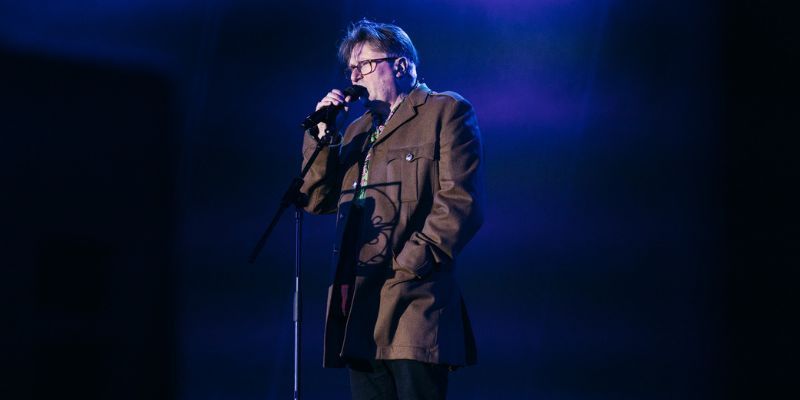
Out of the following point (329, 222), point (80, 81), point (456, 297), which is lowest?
point (456, 297)

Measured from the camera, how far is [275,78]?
344 centimetres

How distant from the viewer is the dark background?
3.04 m

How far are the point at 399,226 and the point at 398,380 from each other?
0.39 m

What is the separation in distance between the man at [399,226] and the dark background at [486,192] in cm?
110

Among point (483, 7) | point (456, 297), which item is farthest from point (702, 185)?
point (456, 297)

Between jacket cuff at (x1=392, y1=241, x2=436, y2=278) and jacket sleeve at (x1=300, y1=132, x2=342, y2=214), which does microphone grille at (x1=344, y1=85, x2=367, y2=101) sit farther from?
jacket cuff at (x1=392, y1=241, x2=436, y2=278)

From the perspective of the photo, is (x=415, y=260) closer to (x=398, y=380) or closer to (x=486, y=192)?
(x=398, y=380)

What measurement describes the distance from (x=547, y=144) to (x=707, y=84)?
651mm

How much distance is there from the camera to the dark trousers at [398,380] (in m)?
1.98

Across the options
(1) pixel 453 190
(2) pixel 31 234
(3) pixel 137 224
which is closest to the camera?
(1) pixel 453 190

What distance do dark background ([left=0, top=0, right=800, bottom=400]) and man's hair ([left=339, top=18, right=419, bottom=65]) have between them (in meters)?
1.03

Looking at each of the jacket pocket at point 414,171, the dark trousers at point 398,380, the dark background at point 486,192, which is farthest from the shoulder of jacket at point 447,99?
the dark background at point 486,192

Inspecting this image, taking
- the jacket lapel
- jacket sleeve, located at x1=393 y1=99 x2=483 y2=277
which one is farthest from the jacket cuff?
the jacket lapel

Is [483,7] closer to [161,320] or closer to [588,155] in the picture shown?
[588,155]
